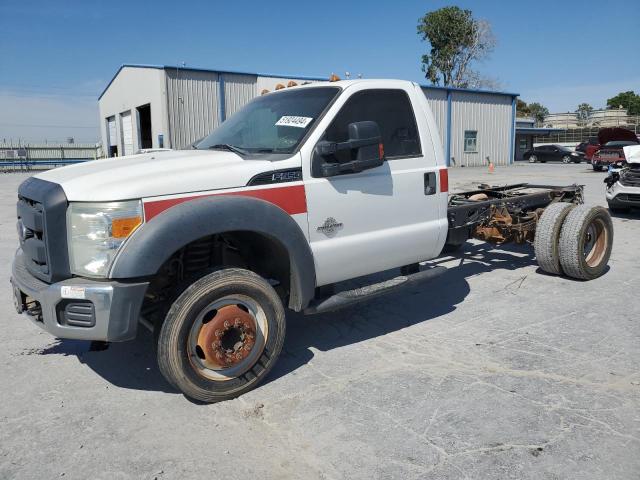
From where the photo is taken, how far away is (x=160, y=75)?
2539 cm

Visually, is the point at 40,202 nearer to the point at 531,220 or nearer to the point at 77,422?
the point at 77,422

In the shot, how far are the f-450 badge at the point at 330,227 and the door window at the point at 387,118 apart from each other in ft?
Result: 2.04

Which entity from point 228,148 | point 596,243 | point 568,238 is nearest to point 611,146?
point 596,243

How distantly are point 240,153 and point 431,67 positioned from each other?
177 ft

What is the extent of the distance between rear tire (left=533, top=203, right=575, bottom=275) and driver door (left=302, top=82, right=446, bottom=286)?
2023mm

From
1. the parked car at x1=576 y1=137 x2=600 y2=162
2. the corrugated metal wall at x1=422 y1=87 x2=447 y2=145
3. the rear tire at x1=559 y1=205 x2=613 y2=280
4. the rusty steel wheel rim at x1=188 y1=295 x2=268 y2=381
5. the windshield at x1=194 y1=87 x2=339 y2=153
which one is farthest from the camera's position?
the corrugated metal wall at x1=422 y1=87 x2=447 y2=145

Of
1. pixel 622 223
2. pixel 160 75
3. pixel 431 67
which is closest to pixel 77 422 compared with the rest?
pixel 622 223

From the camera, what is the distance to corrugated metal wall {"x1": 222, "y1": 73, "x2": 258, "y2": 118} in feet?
86.8

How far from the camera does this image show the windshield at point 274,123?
13.5 ft

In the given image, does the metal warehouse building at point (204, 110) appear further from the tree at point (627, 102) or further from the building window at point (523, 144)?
the tree at point (627, 102)

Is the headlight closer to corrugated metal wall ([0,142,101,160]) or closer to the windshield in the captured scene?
the windshield

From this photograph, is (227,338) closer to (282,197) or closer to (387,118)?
(282,197)

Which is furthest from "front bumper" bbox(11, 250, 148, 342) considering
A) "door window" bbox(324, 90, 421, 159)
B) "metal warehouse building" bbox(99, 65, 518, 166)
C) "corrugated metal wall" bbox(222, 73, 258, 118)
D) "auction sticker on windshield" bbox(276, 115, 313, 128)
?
"corrugated metal wall" bbox(222, 73, 258, 118)

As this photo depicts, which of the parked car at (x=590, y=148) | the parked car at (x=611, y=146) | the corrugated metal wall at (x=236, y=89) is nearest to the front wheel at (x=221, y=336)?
the corrugated metal wall at (x=236, y=89)
